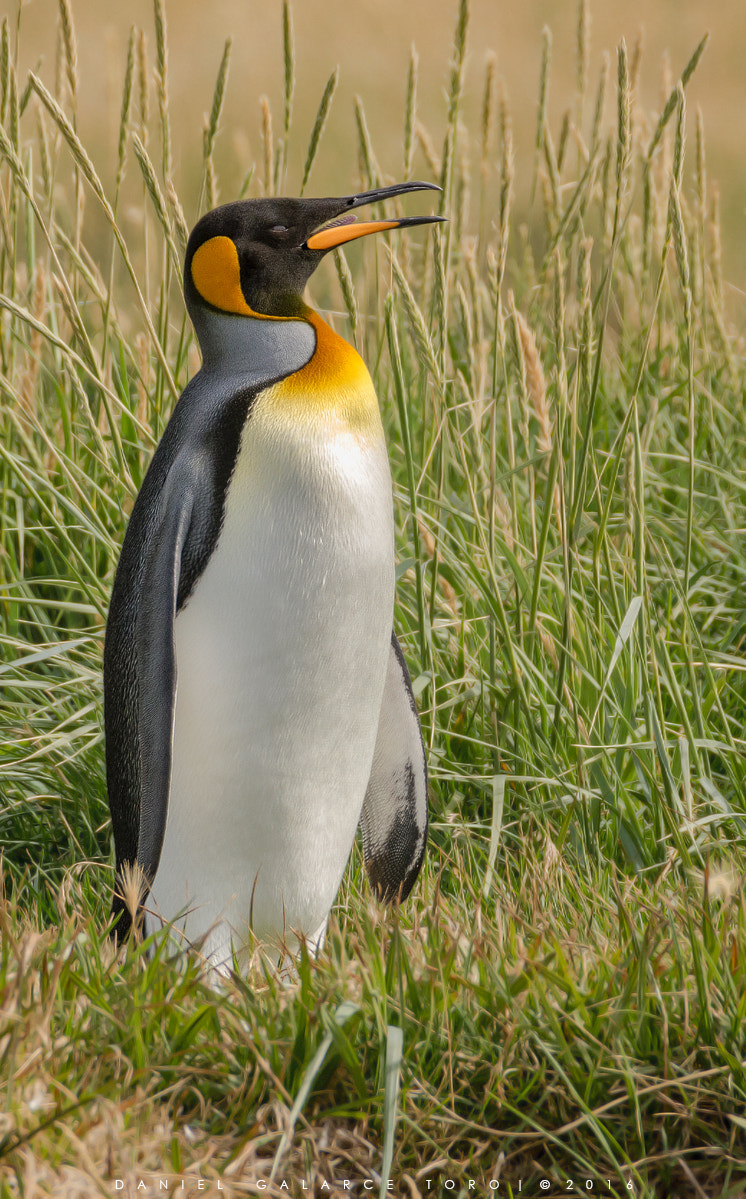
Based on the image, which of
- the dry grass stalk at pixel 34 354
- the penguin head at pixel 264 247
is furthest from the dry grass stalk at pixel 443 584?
the dry grass stalk at pixel 34 354

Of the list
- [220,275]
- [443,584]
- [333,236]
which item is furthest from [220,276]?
[443,584]

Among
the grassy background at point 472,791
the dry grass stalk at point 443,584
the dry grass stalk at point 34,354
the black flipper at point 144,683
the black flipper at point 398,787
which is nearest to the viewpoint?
the grassy background at point 472,791

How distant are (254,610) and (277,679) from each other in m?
0.12

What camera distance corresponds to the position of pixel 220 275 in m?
1.83

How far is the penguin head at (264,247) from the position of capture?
180 cm

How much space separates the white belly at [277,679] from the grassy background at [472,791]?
0.20m

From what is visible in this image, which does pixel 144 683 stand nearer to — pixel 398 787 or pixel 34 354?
pixel 398 787

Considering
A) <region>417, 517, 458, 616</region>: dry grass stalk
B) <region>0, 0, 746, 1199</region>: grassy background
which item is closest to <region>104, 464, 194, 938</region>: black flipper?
<region>0, 0, 746, 1199</region>: grassy background

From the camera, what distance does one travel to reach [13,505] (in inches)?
117

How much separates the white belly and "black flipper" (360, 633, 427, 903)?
21 cm

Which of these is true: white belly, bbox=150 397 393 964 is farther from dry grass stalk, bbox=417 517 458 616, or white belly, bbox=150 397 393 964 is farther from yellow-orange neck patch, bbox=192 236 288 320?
dry grass stalk, bbox=417 517 458 616

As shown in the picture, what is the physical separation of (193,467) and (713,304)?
218 centimetres

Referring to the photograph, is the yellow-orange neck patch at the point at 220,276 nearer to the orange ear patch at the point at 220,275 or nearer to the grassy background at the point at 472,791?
the orange ear patch at the point at 220,275

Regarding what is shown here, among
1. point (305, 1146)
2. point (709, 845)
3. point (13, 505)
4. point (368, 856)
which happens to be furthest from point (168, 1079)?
point (13, 505)
